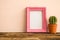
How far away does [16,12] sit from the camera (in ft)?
5.15

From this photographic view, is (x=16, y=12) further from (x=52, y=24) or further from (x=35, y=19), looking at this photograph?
(x=52, y=24)

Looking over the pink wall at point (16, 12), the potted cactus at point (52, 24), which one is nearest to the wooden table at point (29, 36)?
the potted cactus at point (52, 24)

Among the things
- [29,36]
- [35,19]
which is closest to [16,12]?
[35,19]

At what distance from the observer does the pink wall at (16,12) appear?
5.12 ft

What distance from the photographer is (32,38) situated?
4.45 ft

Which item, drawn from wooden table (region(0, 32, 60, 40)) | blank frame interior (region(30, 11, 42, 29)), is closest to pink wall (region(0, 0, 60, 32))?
blank frame interior (region(30, 11, 42, 29))

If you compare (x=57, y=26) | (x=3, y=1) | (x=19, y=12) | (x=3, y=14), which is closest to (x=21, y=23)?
(x=19, y=12)

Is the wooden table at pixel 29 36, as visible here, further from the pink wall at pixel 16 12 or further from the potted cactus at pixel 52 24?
the pink wall at pixel 16 12

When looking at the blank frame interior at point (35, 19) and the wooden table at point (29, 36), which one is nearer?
the wooden table at point (29, 36)

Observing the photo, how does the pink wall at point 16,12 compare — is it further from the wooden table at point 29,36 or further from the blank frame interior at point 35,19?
the wooden table at point 29,36

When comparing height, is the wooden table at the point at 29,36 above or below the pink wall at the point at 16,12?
below

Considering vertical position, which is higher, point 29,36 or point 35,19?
point 35,19

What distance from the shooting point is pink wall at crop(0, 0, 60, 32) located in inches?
61.4

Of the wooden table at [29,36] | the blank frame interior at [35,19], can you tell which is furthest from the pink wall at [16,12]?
the wooden table at [29,36]
